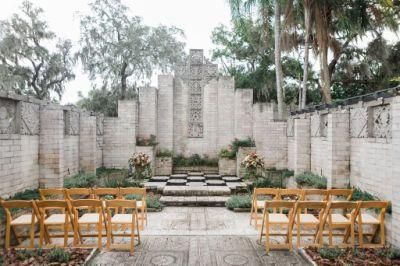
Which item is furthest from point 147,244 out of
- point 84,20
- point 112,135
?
point 84,20

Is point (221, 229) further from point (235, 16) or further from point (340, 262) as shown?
point (235, 16)

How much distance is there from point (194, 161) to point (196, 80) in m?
3.37

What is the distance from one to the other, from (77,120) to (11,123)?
12.5 ft

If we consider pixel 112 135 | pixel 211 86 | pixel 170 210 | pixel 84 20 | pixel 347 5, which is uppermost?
pixel 84 20

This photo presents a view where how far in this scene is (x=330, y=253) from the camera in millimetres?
4770

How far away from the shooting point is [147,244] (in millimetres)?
5555

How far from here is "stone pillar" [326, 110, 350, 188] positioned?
7664 mm

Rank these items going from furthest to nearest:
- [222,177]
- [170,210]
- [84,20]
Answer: [84,20]
[222,177]
[170,210]

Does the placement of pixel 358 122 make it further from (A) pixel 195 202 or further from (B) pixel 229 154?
(B) pixel 229 154

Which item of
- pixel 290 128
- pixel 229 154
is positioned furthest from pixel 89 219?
pixel 290 128

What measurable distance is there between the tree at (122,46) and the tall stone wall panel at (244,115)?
421cm

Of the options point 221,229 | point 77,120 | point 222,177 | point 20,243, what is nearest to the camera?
point 20,243

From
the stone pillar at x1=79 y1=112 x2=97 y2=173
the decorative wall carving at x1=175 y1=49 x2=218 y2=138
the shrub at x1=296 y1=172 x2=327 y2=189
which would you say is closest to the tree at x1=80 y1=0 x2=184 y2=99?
the decorative wall carving at x1=175 y1=49 x2=218 y2=138

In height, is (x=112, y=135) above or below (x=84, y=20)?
below
